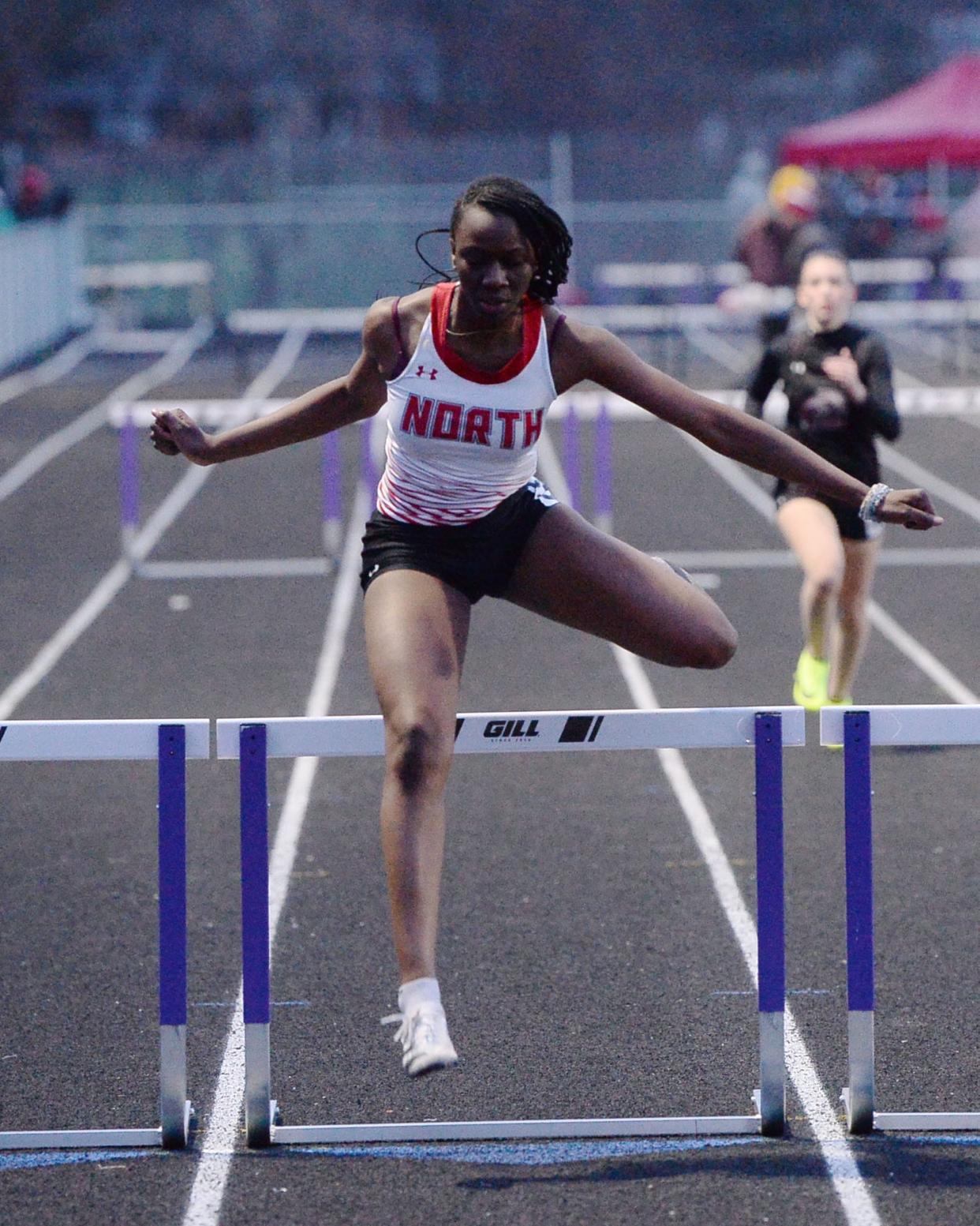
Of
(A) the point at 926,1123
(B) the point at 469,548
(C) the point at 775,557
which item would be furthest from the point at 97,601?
(A) the point at 926,1123

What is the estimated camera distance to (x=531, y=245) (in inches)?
161

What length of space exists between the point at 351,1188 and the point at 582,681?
5.34 metres

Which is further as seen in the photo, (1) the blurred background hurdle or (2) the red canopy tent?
(1) the blurred background hurdle

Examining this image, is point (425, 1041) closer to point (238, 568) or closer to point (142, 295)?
point (238, 568)

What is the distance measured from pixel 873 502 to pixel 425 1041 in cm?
157

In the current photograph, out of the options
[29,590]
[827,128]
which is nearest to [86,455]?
[29,590]

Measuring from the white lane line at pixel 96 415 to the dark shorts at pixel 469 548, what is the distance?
11564mm

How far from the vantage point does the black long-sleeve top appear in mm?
7504

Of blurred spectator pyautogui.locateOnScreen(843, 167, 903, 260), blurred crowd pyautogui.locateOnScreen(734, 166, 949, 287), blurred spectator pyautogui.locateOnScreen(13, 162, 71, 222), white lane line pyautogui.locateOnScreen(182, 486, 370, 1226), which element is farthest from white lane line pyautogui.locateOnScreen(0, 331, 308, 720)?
blurred spectator pyautogui.locateOnScreen(843, 167, 903, 260)

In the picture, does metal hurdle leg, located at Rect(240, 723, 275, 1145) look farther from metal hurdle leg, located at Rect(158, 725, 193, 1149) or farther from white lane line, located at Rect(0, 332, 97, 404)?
white lane line, located at Rect(0, 332, 97, 404)

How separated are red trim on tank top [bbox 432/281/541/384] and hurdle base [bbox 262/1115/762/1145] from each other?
1.60m

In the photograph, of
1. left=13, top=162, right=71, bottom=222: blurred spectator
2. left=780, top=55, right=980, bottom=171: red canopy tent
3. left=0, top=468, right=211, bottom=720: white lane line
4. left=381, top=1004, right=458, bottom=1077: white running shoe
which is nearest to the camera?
left=381, top=1004, right=458, bottom=1077: white running shoe

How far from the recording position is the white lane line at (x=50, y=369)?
23.4m

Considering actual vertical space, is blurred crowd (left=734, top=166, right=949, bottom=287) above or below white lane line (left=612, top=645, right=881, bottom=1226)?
above
